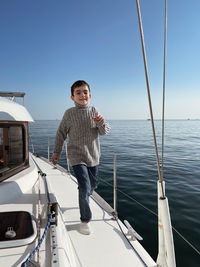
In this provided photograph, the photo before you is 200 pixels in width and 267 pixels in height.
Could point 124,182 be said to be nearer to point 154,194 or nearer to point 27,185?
point 154,194

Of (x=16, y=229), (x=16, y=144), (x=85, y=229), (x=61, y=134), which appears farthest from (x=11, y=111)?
(x=85, y=229)

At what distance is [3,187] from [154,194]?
12.2ft

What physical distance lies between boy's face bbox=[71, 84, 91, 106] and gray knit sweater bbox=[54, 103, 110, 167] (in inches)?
2.1

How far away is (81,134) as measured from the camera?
2.09 m

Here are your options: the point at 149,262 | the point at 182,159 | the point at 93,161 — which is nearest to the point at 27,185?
the point at 93,161

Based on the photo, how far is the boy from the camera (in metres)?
2.01

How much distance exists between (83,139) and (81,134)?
0.06 metres

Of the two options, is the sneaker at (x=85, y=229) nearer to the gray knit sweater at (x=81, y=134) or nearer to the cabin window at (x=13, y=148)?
the gray knit sweater at (x=81, y=134)

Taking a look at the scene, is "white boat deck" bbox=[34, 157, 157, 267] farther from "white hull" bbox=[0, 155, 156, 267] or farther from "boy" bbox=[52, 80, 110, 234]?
"boy" bbox=[52, 80, 110, 234]

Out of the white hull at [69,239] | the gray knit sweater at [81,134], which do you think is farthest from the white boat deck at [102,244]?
the gray knit sweater at [81,134]

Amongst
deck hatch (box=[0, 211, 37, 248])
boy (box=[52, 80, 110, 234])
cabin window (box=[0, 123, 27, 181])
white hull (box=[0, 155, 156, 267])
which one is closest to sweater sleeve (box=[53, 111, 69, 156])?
boy (box=[52, 80, 110, 234])

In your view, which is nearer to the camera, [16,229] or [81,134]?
[16,229]

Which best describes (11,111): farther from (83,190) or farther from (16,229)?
(16,229)

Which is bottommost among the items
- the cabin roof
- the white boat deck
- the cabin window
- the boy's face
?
the white boat deck
